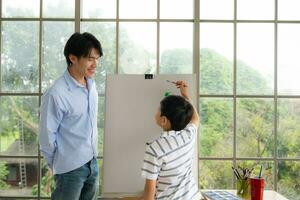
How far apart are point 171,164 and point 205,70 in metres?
1.49

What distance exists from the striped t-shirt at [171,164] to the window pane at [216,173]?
49.2 inches

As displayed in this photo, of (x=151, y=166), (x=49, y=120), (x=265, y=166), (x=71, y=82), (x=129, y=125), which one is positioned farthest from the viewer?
(x=265, y=166)

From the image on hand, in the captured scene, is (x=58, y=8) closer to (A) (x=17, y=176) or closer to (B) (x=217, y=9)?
(B) (x=217, y=9)

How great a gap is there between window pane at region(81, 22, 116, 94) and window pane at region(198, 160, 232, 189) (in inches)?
39.6

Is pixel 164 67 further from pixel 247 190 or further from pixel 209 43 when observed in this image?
pixel 247 190

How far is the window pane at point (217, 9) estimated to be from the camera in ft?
10.5

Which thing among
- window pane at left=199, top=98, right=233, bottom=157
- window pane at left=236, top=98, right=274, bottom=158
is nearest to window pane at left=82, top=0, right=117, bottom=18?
window pane at left=199, top=98, right=233, bottom=157

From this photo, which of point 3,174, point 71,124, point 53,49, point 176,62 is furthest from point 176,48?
point 3,174

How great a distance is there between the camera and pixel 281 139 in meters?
3.17

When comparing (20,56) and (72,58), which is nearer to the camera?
(72,58)

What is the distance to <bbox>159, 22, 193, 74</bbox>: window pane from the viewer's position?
320 cm

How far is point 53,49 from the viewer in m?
3.22

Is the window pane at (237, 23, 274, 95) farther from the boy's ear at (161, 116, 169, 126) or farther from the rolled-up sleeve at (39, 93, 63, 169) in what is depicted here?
the rolled-up sleeve at (39, 93, 63, 169)

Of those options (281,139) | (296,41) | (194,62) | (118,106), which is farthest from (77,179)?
(296,41)
